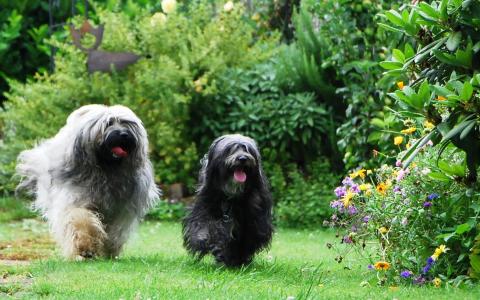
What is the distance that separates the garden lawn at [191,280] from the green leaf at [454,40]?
5.01 feet

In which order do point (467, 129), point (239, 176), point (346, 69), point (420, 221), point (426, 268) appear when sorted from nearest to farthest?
point (467, 129) → point (426, 268) → point (420, 221) → point (239, 176) → point (346, 69)

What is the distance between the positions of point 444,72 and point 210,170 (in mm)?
2254

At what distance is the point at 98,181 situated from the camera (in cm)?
832

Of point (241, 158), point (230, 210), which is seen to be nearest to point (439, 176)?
point (241, 158)

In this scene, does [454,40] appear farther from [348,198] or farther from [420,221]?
[348,198]

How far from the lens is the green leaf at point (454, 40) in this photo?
225 inches

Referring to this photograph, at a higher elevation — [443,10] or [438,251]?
[443,10]

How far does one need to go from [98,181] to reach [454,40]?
3766 mm

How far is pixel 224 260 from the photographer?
7520 mm

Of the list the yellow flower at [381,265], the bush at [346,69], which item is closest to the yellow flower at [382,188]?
the yellow flower at [381,265]

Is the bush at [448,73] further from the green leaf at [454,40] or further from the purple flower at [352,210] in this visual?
the purple flower at [352,210]

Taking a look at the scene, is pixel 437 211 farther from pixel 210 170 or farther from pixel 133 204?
pixel 133 204

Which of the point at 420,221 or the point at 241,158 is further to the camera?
the point at 241,158

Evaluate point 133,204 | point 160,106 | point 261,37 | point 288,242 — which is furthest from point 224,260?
point 261,37
